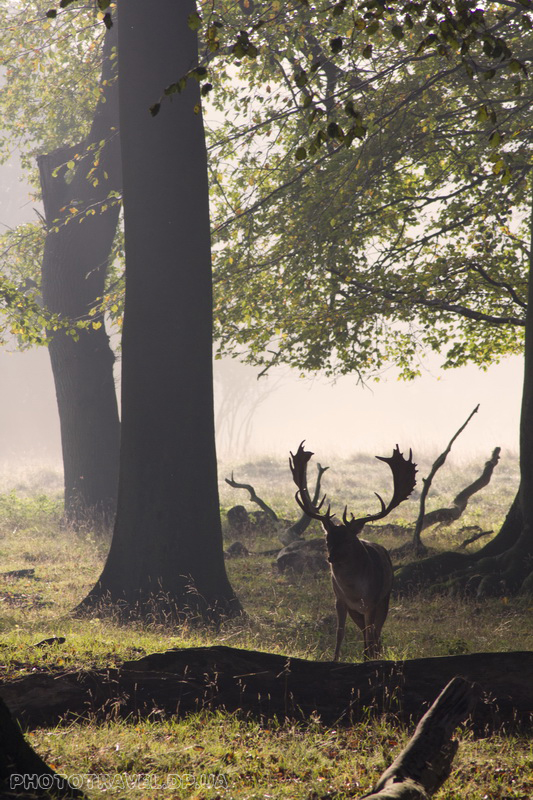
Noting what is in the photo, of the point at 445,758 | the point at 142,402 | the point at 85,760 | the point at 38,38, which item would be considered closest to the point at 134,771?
the point at 85,760

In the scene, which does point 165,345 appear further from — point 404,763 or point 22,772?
point 22,772

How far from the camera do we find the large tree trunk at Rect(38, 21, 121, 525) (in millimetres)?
17547

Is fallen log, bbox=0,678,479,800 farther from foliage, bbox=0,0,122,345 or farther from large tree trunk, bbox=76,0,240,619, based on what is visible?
foliage, bbox=0,0,122,345

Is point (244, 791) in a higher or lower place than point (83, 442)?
lower

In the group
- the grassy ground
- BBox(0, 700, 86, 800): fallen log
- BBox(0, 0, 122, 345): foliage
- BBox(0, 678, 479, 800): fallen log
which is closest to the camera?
BBox(0, 700, 86, 800): fallen log

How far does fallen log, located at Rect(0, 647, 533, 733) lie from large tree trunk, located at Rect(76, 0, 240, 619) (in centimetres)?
380

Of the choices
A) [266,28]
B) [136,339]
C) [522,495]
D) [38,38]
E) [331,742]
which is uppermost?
[38,38]

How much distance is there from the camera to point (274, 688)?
5410mm

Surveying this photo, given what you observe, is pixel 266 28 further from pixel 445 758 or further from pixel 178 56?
pixel 445 758

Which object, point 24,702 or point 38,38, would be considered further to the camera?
point 38,38

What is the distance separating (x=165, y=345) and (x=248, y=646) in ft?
14.0

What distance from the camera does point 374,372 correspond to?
16078mm

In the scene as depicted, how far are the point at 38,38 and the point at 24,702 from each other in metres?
19.4

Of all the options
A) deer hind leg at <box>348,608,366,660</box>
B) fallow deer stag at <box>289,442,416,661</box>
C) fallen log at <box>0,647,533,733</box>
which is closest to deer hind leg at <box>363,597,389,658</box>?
fallow deer stag at <box>289,442,416,661</box>
